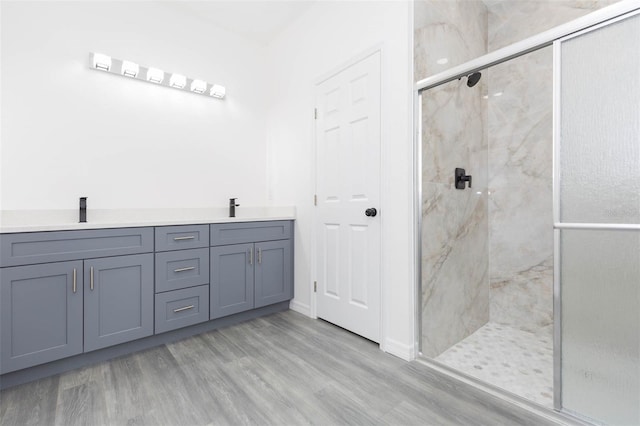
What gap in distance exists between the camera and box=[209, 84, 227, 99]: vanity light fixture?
296cm

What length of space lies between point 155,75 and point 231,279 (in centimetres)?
186

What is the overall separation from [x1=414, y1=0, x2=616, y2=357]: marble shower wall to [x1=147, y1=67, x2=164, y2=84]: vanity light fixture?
2.11 meters

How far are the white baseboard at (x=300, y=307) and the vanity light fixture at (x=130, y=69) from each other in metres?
2.42

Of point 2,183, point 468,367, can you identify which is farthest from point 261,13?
point 468,367

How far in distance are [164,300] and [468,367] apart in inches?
82.9

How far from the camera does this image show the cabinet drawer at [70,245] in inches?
66.2

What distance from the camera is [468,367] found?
6.37 feet

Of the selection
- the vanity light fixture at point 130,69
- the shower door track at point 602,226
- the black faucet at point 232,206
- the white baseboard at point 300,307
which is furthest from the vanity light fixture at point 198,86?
the shower door track at point 602,226

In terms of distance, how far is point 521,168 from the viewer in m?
2.65

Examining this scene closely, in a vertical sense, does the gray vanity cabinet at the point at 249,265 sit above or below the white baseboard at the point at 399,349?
above

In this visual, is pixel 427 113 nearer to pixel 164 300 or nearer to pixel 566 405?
pixel 566 405

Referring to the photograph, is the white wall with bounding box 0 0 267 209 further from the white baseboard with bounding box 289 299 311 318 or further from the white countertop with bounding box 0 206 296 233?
the white baseboard with bounding box 289 299 311 318

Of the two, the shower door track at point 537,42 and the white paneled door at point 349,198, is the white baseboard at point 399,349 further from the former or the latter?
the shower door track at point 537,42

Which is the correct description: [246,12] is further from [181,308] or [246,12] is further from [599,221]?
[599,221]
